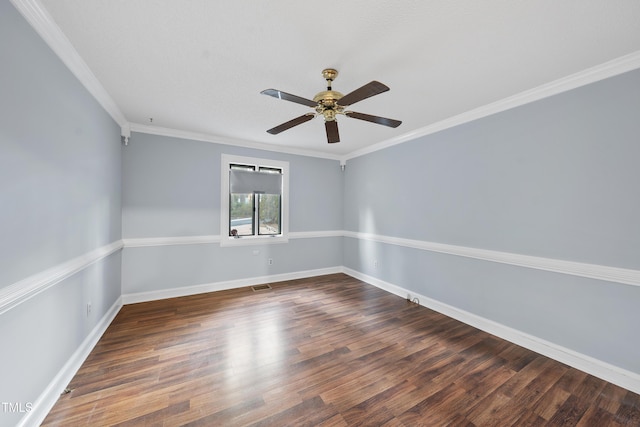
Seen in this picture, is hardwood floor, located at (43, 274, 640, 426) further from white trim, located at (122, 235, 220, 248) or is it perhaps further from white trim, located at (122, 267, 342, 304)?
white trim, located at (122, 235, 220, 248)

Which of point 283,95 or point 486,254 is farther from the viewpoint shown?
point 486,254

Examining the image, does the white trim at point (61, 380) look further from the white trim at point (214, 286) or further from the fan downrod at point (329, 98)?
the fan downrod at point (329, 98)

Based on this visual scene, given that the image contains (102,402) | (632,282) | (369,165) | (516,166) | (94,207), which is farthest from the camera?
(369,165)

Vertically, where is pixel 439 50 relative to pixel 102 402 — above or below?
above

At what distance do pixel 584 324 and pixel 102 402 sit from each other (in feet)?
13.1

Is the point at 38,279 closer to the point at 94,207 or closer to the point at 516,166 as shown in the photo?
the point at 94,207

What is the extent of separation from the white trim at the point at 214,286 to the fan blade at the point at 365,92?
3489 mm

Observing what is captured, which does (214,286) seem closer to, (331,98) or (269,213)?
(269,213)

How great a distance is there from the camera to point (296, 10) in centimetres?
146

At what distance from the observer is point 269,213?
15.3 ft

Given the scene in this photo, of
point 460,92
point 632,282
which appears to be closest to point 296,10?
point 460,92

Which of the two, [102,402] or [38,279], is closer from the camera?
[38,279]

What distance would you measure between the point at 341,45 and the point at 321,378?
2628mm

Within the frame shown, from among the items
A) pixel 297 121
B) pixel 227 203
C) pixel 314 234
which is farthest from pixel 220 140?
pixel 314 234
